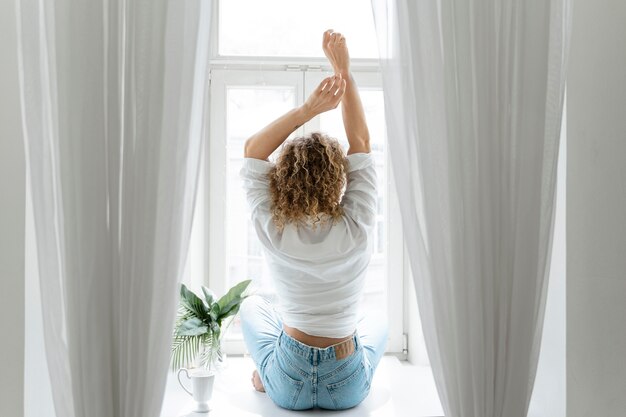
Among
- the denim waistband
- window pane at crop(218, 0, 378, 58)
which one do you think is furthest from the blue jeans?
window pane at crop(218, 0, 378, 58)

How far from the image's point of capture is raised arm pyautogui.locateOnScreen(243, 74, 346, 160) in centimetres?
159

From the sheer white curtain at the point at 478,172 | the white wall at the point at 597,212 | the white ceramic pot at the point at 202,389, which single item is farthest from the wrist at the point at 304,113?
the white ceramic pot at the point at 202,389

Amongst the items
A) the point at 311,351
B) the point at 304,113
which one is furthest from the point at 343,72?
the point at 311,351

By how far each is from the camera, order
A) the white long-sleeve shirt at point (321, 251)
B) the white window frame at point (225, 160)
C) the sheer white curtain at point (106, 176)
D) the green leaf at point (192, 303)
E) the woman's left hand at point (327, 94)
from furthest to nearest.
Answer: the white window frame at point (225, 160) → the green leaf at point (192, 303) → the white long-sleeve shirt at point (321, 251) → the woman's left hand at point (327, 94) → the sheer white curtain at point (106, 176)

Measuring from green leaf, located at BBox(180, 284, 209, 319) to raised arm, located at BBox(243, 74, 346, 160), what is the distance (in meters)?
0.47

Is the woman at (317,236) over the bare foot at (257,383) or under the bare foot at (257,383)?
over

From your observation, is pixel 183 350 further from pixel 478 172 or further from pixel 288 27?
pixel 288 27

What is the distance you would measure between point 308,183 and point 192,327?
574 mm

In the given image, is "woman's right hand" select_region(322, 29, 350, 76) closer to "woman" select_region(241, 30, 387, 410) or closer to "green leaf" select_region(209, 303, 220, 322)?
"woman" select_region(241, 30, 387, 410)

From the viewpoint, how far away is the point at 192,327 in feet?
5.85

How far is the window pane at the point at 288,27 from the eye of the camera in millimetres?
2242

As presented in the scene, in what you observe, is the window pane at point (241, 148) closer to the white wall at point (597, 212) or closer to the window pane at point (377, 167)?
the window pane at point (377, 167)

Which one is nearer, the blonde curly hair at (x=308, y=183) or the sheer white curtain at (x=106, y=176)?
the sheer white curtain at (x=106, y=176)

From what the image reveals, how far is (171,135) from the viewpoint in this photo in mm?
1295
